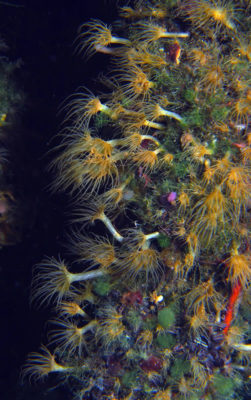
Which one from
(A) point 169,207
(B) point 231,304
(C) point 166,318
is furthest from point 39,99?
(B) point 231,304

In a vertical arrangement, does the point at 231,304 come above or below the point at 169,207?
below

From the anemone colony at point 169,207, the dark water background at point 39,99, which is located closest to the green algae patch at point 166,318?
the anemone colony at point 169,207

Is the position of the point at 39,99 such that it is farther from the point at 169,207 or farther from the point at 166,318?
the point at 166,318

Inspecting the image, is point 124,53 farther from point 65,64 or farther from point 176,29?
point 65,64

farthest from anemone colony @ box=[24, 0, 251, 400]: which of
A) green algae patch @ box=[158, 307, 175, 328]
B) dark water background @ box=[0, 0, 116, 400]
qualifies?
dark water background @ box=[0, 0, 116, 400]

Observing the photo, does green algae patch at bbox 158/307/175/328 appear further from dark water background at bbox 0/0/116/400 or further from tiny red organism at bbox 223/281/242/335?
dark water background at bbox 0/0/116/400
